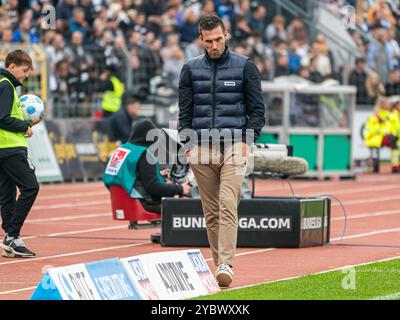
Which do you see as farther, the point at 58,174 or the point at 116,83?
the point at 116,83

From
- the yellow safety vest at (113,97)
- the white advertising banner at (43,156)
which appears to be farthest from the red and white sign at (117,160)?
the yellow safety vest at (113,97)

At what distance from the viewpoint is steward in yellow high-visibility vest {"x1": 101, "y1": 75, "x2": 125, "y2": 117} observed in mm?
28734

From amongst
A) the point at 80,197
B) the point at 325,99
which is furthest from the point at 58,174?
the point at 325,99

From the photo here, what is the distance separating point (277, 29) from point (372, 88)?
312 centimetres

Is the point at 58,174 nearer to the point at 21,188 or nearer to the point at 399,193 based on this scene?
the point at 399,193

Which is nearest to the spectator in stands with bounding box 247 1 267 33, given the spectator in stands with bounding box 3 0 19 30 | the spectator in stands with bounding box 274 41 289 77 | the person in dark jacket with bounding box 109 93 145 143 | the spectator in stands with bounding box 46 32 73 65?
the spectator in stands with bounding box 274 41 289 77

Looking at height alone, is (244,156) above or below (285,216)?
above

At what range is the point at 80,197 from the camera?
23.2 meters

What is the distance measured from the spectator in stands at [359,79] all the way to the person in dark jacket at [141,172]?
64.9 ft

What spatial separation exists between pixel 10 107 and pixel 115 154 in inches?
95.2

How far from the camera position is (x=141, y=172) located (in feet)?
50.4

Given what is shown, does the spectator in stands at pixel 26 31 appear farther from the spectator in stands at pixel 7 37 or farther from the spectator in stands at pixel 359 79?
the spectator in stands at pixel 359 79

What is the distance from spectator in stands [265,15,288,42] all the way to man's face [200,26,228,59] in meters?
24.1
